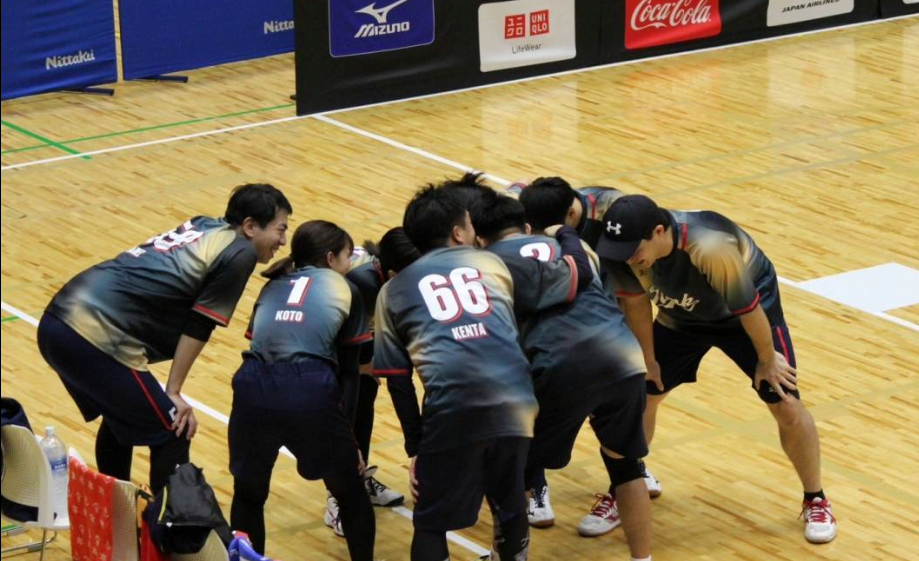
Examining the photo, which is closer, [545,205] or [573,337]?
[573,337]

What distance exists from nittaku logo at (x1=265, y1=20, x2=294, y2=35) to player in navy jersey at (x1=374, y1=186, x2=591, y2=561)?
10.6m

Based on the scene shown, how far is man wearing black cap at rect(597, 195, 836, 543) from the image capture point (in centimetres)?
588

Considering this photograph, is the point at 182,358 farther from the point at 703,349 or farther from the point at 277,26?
the point at 277,26

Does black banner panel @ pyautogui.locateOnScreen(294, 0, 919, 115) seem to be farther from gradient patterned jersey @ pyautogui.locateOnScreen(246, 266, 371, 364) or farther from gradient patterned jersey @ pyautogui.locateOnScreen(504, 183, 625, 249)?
gradient patterned jersey @ pyautogui.locateOnScreen(246, 266, 371, 364)

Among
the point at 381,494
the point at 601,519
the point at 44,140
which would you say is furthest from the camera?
the point at 44,140

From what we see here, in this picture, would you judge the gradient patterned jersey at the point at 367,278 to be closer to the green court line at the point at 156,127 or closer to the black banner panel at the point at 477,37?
the green court line at the point at 156,127

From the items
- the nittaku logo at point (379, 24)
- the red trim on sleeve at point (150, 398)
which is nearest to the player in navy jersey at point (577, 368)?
the red trim on sleeve at point (150, 398)

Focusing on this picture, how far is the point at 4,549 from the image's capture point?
21.2 ft

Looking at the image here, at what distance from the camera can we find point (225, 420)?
314 inches

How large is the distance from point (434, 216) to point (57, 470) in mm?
2032

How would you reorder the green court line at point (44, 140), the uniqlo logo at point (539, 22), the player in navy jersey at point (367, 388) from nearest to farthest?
the player in navy jersey at point (367, 388) → the green court line at point (44, 140) → the uniqlo logo at point (539, 22)

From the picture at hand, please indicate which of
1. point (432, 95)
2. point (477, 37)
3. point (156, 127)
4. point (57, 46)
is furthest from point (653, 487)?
point (57, 46)

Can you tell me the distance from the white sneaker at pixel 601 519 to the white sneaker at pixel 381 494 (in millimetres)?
876

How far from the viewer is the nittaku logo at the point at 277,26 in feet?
51.4
